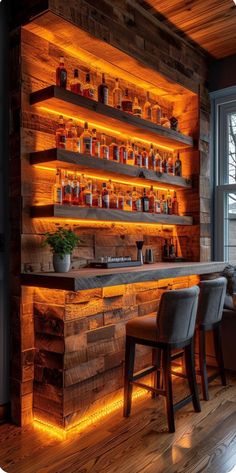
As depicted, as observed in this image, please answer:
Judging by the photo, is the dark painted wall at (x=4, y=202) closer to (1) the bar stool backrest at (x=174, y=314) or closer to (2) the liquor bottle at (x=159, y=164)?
(1) the bar stool backrest at (x=174, y=314)

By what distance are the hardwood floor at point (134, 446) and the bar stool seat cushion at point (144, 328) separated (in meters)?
0.52

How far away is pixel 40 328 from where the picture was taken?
2.28 metres

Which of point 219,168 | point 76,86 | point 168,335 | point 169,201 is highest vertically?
point 76,86

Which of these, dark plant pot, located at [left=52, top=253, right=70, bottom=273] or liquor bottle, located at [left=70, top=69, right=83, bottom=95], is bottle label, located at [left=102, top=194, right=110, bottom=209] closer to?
dark plant pot, located at [left=52, top=253, right=70, bottom=273]

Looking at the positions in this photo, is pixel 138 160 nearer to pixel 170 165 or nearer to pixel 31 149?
pixel 170 165

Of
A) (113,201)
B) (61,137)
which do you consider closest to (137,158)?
(113,201)

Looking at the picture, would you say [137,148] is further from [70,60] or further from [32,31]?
[32,31]

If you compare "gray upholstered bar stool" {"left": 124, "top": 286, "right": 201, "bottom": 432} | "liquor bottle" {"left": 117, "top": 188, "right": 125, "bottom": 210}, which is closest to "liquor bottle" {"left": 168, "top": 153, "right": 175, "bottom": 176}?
"liquor bottle" {"left": 117, "top": 188, "right": 125, "bottom": 210}

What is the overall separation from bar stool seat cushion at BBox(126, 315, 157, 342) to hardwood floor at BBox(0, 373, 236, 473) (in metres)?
0.52

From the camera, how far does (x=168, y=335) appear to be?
2.22 m

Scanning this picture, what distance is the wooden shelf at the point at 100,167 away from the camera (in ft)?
7.33

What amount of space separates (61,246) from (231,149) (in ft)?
Result: 7.34

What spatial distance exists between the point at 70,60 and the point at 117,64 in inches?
14.5

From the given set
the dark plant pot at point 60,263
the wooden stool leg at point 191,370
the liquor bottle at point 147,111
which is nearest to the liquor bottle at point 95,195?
the dark plant pot at point 60,263
